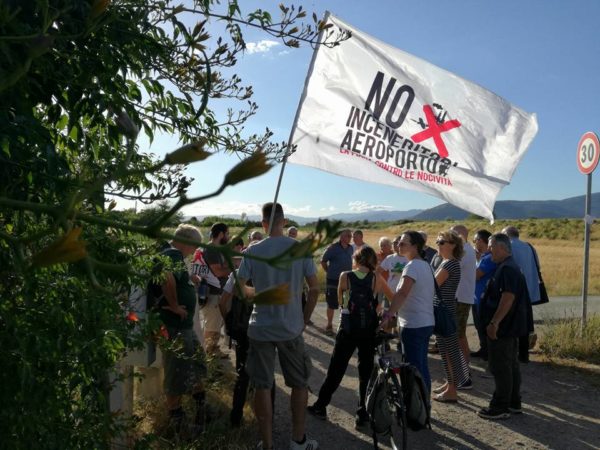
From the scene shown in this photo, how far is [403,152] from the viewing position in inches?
239

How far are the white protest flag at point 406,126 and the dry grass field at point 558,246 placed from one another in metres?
0.94

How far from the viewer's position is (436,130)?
6391mm

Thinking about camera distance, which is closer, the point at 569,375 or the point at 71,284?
the point at 71,284

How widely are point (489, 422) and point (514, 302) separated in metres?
1.18

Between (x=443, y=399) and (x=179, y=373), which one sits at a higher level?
(x=179, y=373)

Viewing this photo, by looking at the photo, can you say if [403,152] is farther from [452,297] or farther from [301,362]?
[301,362]

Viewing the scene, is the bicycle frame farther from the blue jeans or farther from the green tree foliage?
the green tree foliage

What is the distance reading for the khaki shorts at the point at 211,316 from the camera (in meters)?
7.06

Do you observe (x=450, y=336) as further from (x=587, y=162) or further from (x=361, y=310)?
(x=587, y=162)

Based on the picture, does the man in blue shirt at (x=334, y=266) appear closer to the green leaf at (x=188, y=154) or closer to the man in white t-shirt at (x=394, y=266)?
the man in white t-shirt at (x=394, y=266)

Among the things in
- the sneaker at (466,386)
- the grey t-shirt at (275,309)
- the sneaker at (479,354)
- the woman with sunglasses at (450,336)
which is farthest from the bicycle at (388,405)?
the sneaker at (479,354)

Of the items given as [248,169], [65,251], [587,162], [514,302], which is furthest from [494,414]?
[65,251]

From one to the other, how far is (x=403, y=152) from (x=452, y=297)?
1701 mm

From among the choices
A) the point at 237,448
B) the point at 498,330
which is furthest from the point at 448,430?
the point at 237,448
